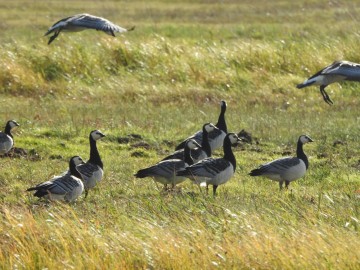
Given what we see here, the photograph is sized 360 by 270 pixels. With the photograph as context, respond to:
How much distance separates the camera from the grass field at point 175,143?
9156 millimetres

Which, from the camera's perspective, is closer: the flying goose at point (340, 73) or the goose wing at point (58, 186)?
the goose wing at point (58, 186)

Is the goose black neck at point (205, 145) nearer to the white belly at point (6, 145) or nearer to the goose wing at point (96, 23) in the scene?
the white belly at point (6, 145)

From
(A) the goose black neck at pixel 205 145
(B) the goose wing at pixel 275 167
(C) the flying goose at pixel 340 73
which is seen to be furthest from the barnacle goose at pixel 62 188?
(C) the flying goose at pixel 340 73

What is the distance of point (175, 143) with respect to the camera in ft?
54.7

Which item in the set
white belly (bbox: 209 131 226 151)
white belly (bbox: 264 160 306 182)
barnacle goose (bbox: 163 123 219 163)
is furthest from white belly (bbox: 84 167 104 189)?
white belly (bbox: 209 131 226 151)

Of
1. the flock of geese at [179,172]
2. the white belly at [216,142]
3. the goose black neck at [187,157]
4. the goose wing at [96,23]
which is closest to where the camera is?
the flock of geese at [179,172]

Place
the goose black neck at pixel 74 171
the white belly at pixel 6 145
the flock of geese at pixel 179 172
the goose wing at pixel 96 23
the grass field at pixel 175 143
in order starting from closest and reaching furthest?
the grass field at pixel 175 143
the flock of geese at pixel 179 172
the goose black neck at pixel 74 171
the white belly at pixel 6 145
the goose wing at pixel 96 23

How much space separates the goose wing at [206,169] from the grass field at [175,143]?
0.29 m

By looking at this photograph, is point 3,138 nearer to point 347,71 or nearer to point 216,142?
point 216,142

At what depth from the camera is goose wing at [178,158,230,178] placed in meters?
12.5

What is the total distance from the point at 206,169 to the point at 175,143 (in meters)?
4.16

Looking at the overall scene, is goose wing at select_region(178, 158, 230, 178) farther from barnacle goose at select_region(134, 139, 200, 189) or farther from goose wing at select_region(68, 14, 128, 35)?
goose wing at select_region(68, 14, 128, 35)

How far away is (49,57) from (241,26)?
40.0 feet

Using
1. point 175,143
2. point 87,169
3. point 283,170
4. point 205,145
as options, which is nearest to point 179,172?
point 87,169
